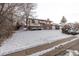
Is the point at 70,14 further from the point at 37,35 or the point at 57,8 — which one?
the point at 37,35

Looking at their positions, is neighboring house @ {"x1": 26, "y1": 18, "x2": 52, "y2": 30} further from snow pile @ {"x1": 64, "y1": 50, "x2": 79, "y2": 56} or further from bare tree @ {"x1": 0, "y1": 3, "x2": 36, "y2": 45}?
snow pile @ {"x1": 64, "y1": 50, "x2": 79, "y2": 56}

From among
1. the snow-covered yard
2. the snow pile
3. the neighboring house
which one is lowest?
the snow pile

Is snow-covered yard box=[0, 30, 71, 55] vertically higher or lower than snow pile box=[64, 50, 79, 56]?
higher

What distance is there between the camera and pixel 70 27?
222 cm

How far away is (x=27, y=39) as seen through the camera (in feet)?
7.25

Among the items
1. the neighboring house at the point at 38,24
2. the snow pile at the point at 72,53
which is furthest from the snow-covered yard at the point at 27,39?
the snow pile at the point at 72,53

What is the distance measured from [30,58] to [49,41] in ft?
0.78

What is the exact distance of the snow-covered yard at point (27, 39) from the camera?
218 centimetres

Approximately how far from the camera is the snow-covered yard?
7.16ft

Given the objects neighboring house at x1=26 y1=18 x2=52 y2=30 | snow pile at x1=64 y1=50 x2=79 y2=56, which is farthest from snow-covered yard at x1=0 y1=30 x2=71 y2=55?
snow pile at x1=64 y1=50 x2=79 y2=56

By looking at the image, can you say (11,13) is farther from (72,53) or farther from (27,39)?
(72,53)

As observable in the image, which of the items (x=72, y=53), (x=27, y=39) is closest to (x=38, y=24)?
(x=27, y=39)

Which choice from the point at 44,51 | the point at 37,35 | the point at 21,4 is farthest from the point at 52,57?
the point at 21,4

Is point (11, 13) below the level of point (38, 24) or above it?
above
